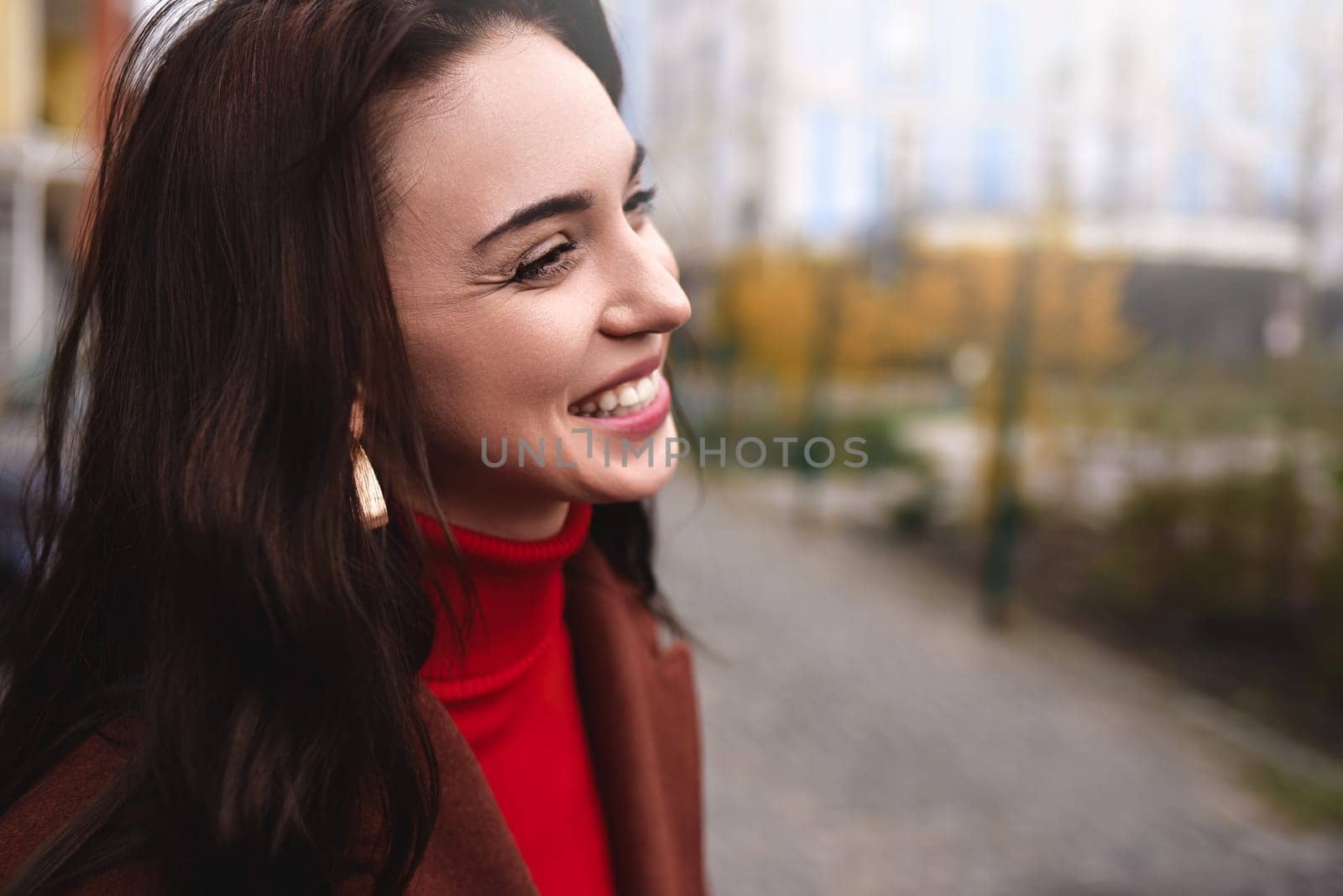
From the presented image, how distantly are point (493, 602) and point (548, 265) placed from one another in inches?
14.9

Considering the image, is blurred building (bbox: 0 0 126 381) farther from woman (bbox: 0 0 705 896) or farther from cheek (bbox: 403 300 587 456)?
cheek (bbox: 403 300 587 456)

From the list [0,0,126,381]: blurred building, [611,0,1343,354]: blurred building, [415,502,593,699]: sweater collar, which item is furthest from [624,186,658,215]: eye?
[0,0,126,381]: blurred building

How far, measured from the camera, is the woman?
982 mm

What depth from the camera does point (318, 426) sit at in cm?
102

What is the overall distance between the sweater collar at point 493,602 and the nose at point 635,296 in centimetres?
26

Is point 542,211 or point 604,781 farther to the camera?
point 604,781

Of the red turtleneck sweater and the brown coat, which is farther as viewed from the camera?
the red turtleneck sweater

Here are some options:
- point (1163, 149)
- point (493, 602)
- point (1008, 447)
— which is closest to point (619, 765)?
point (493, 602)

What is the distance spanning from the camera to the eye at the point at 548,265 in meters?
1.07

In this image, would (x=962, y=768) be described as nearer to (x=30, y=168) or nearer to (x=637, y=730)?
(x=637, y=730)

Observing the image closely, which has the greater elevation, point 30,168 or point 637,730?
point 30,168

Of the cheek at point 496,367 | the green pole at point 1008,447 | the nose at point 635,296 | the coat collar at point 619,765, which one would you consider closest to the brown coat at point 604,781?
the coat collar at point 619,765

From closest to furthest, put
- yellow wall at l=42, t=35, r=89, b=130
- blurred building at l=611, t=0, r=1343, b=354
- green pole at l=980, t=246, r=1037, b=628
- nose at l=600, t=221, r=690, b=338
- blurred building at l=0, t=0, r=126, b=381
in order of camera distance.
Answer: nose at l=600, t=221, r=690, b=338 < blurred building at l=611, t=0, r=1343, b=354 < green pole at l=980, t=246, r=1037, b=628 < blurred building at l=0, t=0, r=126, b=381 < yellow wall at l=42, t=35, r=89, b=130

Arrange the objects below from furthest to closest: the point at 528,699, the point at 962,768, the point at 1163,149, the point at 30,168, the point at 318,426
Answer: the point at 30,168
the point at 1163,149
the point at 962,768
the point at 528,699
the point at 318,426
